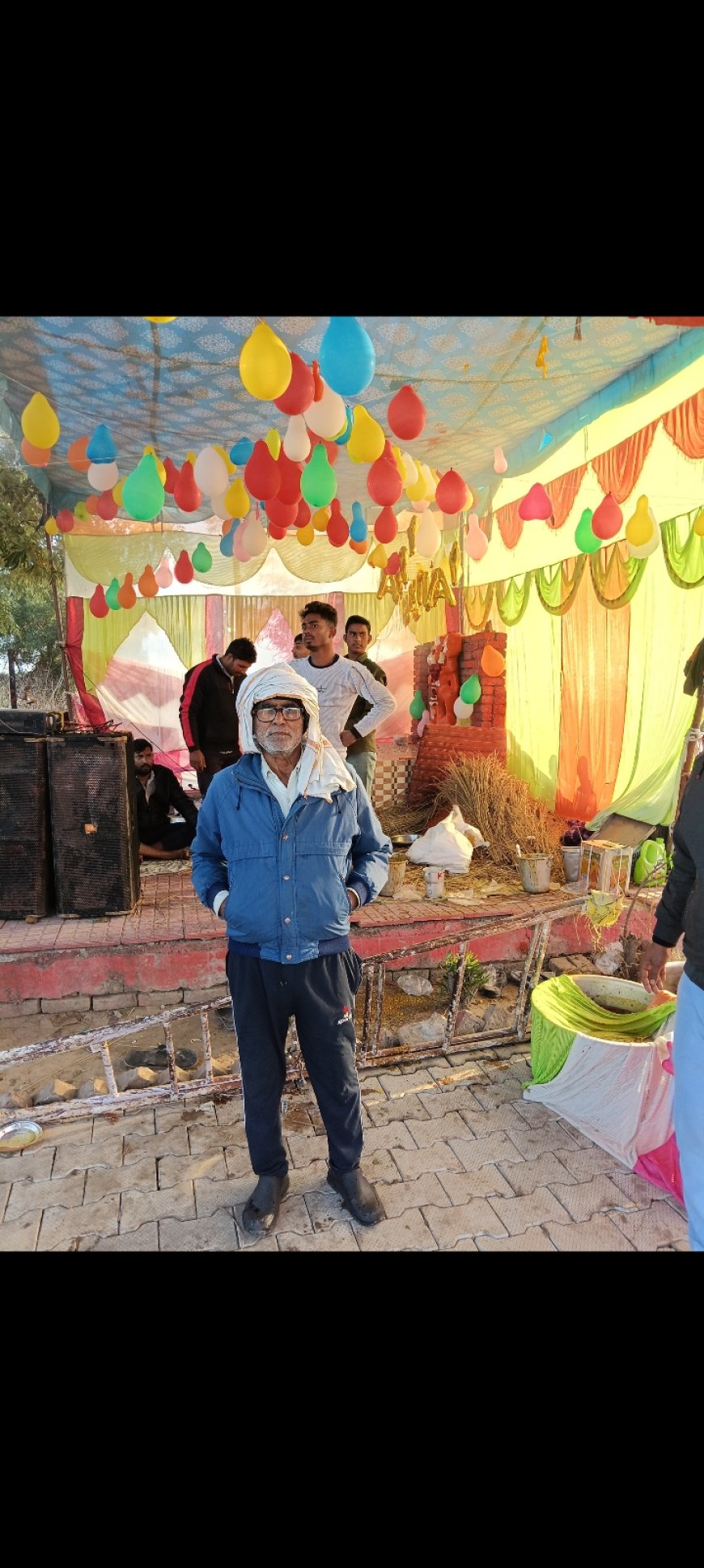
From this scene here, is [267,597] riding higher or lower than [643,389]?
lower

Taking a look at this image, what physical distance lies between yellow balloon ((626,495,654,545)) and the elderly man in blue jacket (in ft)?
11.8

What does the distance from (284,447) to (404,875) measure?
303 cm

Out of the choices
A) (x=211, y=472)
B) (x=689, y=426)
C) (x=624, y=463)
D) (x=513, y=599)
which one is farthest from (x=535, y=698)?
(x=211, y=472)

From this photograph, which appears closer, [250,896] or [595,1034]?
[250,896]

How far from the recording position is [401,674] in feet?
37.3

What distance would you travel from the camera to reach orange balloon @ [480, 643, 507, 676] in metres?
7.29

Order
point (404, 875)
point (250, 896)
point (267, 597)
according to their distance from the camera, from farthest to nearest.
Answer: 1. point (267, 597)
2. point (404, 875)
3. point (250, 896)

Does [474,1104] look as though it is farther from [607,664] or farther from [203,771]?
[607,664]

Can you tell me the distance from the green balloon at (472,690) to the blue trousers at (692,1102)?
5498 mm

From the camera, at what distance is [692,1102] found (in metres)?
2.08

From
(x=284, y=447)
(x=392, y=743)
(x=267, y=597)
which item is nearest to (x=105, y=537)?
(x=267, y=597)

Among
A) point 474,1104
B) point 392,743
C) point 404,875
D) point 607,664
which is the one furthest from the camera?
point 392,743

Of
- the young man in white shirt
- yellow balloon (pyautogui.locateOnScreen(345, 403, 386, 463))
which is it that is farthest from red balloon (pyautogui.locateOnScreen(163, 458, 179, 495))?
yellow balloon (pyautogui.locateOnScreen(345, 403, 386, 463))

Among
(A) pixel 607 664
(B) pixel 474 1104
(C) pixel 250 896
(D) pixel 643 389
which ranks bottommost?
(B) pixel 474 1104
